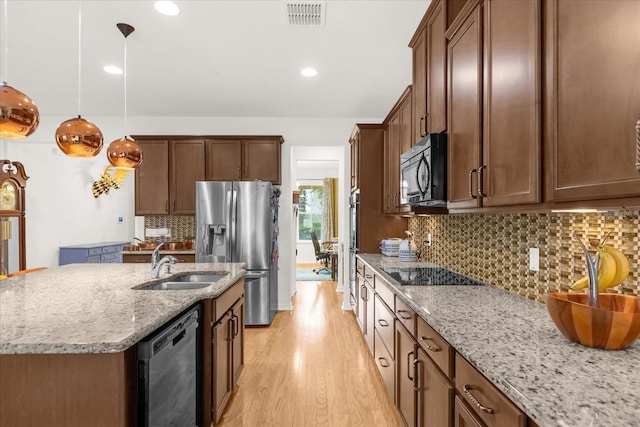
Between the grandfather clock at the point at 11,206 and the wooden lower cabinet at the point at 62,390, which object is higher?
the grandfather clock at the point at 11,206

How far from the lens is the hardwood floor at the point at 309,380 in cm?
242

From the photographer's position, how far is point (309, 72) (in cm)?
366

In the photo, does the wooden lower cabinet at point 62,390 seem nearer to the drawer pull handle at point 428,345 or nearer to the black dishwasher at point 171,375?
the black dishwasher at point 171,375

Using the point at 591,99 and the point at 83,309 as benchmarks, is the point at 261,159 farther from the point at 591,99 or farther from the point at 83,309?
the point at 591,99

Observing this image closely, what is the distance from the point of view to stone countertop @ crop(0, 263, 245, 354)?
1197mm

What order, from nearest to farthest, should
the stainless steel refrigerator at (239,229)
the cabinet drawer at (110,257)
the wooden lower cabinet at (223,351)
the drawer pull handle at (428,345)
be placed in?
1. the drawer pull handle at (428,345)
2. the wooden lower cabinet at (223,351)
3. the stainless steel refrigerator at (239,229)
4. the cabinet drawer at (110,257)

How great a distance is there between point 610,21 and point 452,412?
135 centimetres

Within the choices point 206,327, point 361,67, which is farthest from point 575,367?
point 361,67

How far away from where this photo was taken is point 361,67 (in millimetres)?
3555

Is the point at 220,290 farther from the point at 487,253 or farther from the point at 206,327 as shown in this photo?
the point at 487,253

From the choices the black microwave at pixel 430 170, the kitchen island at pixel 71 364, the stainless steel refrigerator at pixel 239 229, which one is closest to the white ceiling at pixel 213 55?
the black microwave at pixel 430 170

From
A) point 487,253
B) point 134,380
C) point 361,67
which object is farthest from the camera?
point 361,67

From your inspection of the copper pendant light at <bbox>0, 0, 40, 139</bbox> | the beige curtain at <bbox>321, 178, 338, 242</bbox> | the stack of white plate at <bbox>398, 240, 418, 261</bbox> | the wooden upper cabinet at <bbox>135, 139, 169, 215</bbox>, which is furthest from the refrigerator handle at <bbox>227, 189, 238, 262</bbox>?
the beige curtain at <bbox>321, 178, 338, 242</bbox>

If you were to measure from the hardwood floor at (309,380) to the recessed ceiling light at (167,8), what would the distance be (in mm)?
2838
